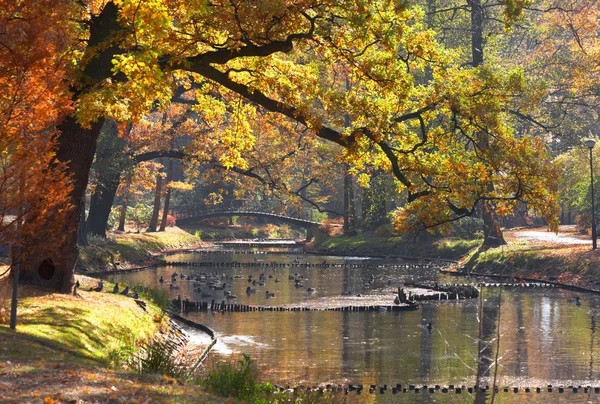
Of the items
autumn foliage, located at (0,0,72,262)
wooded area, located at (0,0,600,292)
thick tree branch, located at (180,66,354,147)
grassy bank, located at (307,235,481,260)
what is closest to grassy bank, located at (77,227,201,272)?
grassy bank, located at (307,235,481,260)

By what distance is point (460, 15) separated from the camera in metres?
52.0

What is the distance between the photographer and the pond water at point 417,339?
17.8 meters

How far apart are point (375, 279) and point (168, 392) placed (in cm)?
2955

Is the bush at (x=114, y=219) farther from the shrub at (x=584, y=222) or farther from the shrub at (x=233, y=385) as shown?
the shrub at (x=233, y=385)

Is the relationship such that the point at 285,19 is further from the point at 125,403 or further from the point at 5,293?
the point at 125,403

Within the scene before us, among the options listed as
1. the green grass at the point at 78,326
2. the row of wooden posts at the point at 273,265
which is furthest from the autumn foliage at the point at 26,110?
the row of wooden posts at the point at 273,265

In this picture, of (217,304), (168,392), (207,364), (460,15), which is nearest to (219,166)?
(217,304)

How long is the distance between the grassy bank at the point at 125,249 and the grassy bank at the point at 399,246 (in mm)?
11334

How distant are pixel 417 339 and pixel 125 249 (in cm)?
2833

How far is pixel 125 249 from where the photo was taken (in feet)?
156

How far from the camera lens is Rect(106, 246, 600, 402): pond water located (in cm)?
1784

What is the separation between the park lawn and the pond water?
2.95m

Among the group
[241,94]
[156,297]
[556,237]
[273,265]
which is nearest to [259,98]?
[241,94]

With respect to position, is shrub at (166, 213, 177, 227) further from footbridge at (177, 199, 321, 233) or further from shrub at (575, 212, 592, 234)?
shrub at (575, 212, 592, 234)
